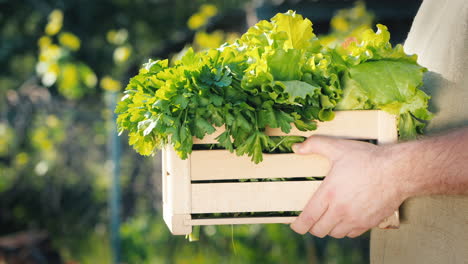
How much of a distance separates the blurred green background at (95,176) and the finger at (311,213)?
2.94 m

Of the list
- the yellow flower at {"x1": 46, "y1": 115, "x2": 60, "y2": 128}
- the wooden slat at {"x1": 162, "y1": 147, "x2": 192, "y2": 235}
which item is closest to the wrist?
the wooden slat at {"x1": 162, "y1": 147, "x2": 192, "y2": 235}

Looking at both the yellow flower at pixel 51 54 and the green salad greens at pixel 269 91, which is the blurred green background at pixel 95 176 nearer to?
the yellow flower at pixel 51 54

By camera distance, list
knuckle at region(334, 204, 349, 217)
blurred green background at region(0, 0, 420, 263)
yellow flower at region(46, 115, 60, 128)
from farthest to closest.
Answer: yellow flower at region(46, 115, 60, 128), blurred green background at region(0, 0, 420, 263), knuckle at region(334, 204, 349, 217)

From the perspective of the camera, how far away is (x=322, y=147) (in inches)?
67.6

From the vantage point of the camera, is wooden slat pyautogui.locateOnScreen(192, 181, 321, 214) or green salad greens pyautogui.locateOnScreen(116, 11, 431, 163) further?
wooden slat pyautogui.locateOnScreen(192, 181, 321, 214)

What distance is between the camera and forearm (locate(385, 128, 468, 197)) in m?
1.56

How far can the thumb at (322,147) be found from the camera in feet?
5.58

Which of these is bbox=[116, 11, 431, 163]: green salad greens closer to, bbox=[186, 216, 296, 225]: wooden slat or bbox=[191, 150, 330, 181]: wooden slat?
bbox=[191, 150, 330, 181]: wooden slat

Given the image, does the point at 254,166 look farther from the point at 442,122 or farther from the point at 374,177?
the point at 442,122

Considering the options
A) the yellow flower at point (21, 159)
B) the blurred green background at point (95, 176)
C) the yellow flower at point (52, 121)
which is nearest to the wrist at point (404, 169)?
the blurred green background at point (95, 176)

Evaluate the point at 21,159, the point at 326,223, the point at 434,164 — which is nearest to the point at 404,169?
the point at 434,164

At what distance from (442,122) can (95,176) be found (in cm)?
435

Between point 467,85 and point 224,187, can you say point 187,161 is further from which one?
point 467,85

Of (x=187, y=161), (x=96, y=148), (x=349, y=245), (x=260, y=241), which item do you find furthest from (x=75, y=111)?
(x=187, y=161)
